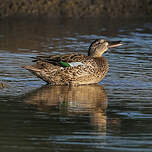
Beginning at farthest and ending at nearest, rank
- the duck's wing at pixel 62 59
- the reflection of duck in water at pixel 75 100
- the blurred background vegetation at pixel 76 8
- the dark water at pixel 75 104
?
1. the blurred background vegetation at pixel 76 8
2. the duck's wing at pixel 62 59
3. the reflection of duck in water at pixel 75 100
4. the dark water at pixel 75 104

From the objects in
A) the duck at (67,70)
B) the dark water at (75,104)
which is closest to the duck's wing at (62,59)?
the duck at (67,70)

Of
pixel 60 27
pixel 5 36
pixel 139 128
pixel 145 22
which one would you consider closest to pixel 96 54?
pixel 139 128

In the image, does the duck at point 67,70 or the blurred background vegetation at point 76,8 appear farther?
the blurred background vegetation at point 76,8

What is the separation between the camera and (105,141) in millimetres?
8828

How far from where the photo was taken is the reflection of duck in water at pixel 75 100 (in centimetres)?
1068

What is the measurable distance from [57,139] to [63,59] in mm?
4822

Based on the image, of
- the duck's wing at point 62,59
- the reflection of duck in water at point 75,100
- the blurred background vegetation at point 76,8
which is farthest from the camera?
the blurred background vegetation at point 76,8

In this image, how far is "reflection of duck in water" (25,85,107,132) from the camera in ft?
35.0

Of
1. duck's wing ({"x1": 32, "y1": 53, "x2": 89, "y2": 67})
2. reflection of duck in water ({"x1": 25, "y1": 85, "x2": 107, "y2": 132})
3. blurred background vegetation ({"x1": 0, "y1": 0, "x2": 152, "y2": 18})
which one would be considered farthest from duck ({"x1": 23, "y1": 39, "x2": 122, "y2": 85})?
blurred background vegetation ({"x1": 0, "y1": 0, "x2": 152, "y2": 18})

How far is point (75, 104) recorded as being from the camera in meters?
11.4

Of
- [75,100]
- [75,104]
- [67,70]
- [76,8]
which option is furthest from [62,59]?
[76,8]

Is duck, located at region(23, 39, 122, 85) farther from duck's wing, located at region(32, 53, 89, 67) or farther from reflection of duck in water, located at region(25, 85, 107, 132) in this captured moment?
reflection of duck in water, located at region(25, 85, 107, 132)

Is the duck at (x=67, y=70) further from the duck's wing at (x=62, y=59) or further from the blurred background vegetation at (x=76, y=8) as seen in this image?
the blurred background vegetation at (x=76, y=8)

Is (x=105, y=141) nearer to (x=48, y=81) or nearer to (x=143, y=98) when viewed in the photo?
(x=143, y=98)
